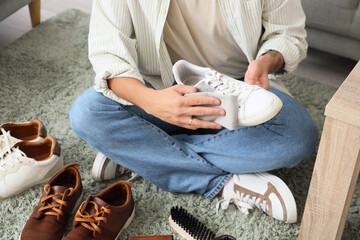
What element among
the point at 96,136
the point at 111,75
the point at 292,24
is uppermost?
the point at 292,24

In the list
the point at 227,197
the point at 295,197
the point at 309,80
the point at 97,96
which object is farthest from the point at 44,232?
the point at 309,80

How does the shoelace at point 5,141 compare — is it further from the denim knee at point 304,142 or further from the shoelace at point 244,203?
the denim knee at point 304,142

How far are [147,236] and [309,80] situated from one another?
0.93 metres

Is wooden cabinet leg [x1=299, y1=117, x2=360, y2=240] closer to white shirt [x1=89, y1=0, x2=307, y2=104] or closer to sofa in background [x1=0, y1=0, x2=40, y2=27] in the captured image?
white shirt [x1=89, y1=0, x2=307, y2=104]

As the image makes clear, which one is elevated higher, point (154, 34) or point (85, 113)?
point (154, 34)

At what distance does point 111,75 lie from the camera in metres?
1.04

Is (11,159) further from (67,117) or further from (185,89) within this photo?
(185,89)

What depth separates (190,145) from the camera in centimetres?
115

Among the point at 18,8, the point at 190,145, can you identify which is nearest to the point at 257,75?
the point at 190,145

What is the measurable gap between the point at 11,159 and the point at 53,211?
21cm

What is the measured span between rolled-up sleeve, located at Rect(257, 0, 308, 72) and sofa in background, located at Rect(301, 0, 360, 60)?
418 millimetres

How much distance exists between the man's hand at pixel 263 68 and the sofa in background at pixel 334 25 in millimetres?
523

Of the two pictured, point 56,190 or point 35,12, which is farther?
point 35,12

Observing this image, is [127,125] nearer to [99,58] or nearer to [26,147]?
[99,58]
